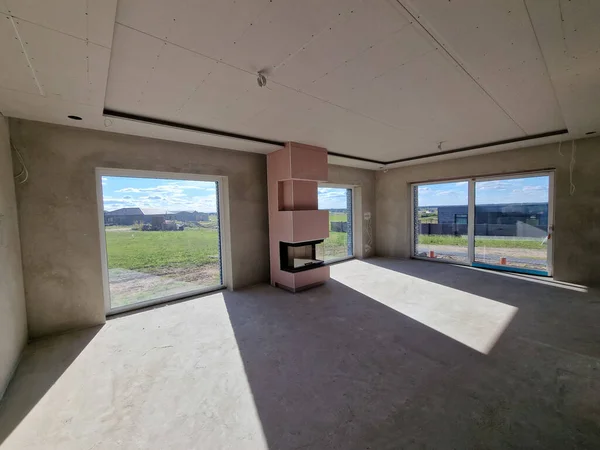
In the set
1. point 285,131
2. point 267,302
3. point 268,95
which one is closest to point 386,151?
point 285,131

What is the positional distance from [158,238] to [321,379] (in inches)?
127

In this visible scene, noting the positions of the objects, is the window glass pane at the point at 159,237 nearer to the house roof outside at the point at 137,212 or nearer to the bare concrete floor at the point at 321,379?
the house roof outside at the point at 137,212

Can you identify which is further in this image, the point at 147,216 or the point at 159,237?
the point at 159,237

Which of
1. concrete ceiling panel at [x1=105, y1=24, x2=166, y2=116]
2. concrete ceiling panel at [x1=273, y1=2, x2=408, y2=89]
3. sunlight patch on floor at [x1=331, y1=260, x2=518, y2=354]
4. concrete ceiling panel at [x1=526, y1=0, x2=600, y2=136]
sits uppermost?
concrete ceiling panel at [x1=273, y1=2, x2=408, y2=89]

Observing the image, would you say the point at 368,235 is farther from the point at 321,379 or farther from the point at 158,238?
the point at 321,379

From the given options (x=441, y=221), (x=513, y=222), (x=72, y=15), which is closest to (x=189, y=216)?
(x=72, y=15)

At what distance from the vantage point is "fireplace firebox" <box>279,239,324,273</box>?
427cm

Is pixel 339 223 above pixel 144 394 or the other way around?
above

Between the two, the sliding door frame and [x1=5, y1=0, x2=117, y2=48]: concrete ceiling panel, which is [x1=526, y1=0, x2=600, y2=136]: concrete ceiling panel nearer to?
[x1=5, y1=0, x2=117, y2=48]: concrete ceiling panel

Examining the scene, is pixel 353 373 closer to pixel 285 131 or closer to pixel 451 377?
pixel 451 377

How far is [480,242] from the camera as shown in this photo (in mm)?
5340

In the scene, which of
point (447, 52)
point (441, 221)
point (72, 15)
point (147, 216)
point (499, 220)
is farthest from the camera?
point (441, 221)

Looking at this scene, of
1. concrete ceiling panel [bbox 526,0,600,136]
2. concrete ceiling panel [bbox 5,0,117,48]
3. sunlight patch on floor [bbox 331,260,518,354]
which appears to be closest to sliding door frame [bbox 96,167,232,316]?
sunlight patch on floor [bbox 331,260,518,354]

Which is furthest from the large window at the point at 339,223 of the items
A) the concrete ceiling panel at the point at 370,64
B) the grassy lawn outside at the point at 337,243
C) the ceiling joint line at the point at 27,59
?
the ceiling joint line at the point at 27,59
